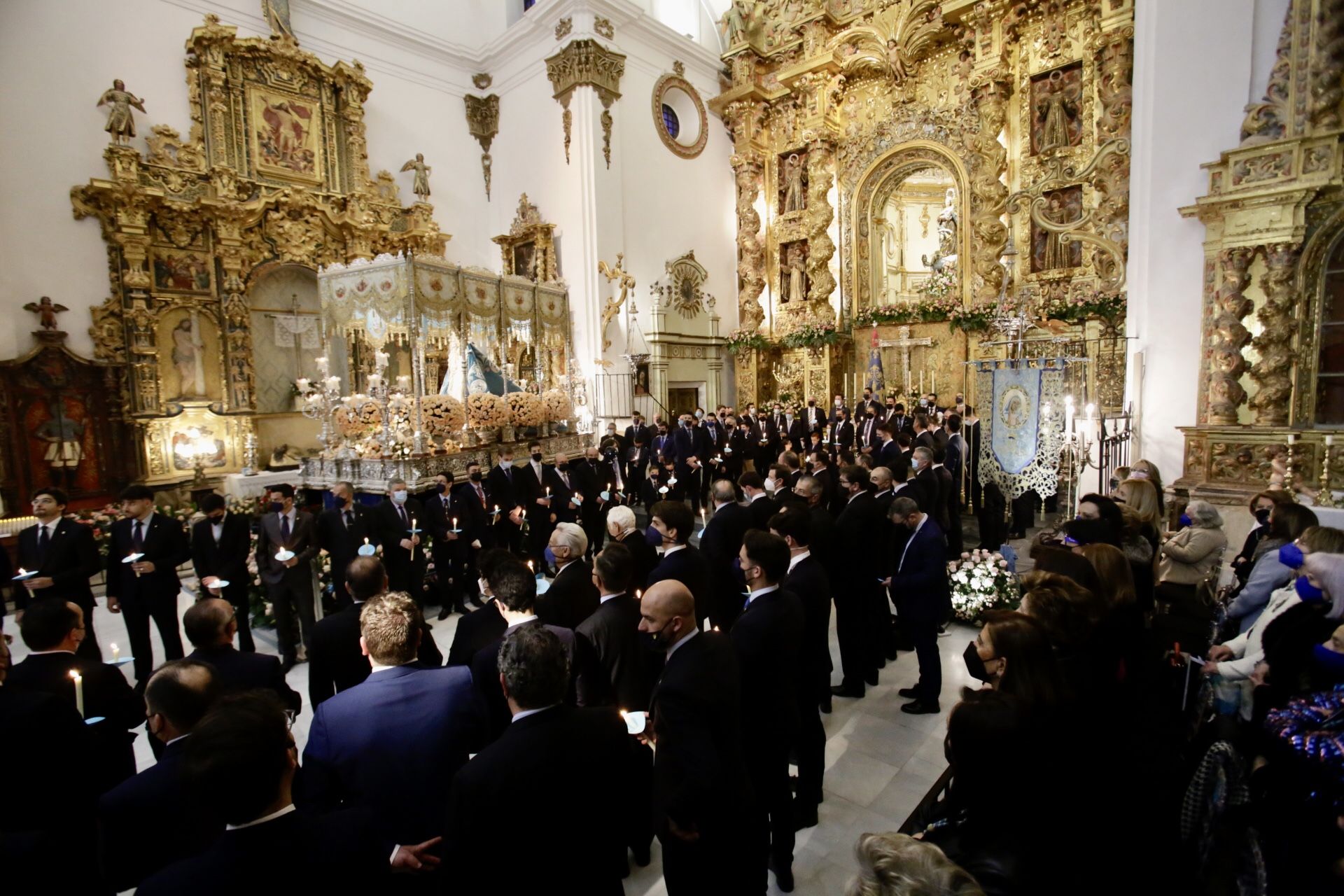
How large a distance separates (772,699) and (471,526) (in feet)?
16.0

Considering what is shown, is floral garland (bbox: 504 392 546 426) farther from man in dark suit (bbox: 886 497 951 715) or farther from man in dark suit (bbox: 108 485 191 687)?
man in dark suit (bbox: 886 497 951 715)

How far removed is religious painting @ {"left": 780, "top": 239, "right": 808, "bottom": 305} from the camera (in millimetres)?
17016

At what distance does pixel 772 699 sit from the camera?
279 centimetres

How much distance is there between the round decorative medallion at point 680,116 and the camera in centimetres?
1642

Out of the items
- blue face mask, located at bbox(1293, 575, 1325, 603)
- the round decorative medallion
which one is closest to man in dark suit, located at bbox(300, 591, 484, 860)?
blue face mask, located at bbox(1293, 575, 1325, 603)

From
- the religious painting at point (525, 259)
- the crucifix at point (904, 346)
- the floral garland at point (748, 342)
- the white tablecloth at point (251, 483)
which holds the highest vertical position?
the religious painting at point (525, 259)

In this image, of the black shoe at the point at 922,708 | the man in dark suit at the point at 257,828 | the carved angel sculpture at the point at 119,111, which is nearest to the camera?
the man in dark suit at the point at 257,828

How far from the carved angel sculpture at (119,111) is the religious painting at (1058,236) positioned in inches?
673

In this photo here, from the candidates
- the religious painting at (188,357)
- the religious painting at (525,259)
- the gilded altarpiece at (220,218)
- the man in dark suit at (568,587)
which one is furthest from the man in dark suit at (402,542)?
the religious painting at (525,259)

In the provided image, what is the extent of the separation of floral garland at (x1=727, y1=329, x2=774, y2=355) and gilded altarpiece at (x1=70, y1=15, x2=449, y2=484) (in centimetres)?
902

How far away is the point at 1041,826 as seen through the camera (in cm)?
177

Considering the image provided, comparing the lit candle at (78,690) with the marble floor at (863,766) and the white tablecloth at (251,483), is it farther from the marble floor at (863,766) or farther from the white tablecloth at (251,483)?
the white tablecloth at (251,483)

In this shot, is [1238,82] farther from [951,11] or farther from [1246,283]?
[951,11]

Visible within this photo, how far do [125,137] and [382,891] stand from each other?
15.2m
